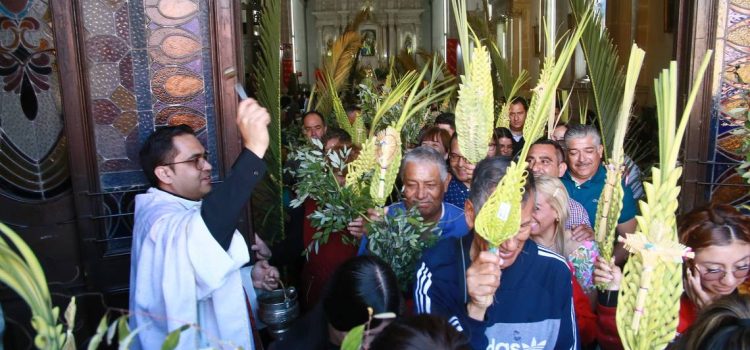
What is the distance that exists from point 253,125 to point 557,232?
1.45m

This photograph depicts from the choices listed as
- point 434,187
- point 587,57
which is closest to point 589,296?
point 434,187

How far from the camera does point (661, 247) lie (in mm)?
1101

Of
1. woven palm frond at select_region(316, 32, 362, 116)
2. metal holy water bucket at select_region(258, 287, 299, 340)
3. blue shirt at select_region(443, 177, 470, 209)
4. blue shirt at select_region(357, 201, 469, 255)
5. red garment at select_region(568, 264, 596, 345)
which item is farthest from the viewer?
woven palm frond at select_region(316, 32, 362, 116)

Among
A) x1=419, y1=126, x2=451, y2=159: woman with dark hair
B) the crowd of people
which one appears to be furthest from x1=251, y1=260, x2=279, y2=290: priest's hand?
x1=419, y1=126, x2=451, y2=159: woman with dark hair

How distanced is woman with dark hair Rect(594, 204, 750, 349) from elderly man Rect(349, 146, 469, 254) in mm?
809

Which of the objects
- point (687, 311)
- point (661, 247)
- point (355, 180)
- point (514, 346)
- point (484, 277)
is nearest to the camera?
point (661, 247)

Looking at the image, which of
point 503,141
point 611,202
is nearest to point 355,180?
point 611,202

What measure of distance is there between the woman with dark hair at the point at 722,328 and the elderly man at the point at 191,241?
46.0 inches

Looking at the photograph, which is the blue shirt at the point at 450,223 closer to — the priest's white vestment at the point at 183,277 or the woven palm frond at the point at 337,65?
the priest's white vestment at the point at 183,277

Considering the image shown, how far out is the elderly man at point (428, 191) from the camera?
2.42 meters

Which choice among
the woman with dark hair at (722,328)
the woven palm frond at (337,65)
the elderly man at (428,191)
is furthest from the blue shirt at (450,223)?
the woven palm frond at (337,65)

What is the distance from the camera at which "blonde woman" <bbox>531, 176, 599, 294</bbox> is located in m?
2.29

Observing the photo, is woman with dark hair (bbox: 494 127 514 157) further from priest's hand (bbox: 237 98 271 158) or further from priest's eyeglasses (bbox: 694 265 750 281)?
priest's hand (bbox: 237 98 271 158)

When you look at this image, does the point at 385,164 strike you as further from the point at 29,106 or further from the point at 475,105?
the point at 29,106
